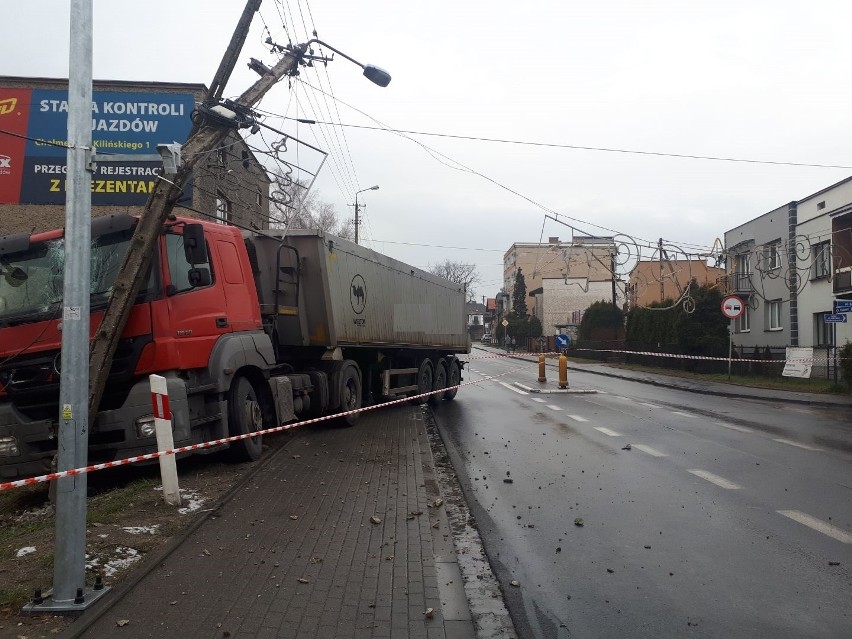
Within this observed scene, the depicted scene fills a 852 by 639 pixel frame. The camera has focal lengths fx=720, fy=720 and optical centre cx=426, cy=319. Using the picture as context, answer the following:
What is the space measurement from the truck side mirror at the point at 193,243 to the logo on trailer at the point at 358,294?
4.67 metres

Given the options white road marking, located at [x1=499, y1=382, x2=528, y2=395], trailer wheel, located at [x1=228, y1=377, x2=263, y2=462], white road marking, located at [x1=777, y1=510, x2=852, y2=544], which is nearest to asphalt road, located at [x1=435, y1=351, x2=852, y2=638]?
white road marking, located at [x1=777, y1=510, x2=852, y2=544]

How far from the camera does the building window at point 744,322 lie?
35.3 meters

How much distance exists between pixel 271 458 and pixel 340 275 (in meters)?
3.79

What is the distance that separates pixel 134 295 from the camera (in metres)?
7.46

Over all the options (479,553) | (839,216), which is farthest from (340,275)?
(839,216)

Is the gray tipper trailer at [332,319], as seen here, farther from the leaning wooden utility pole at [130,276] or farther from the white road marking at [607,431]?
Result: the white road marking at [607,431]

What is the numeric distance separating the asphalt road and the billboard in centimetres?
1408

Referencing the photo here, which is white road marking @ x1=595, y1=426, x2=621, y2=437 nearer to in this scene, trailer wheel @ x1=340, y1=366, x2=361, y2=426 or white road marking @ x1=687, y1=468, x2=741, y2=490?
white road marking @ x1=687, y1=468, x2=741, y2=490

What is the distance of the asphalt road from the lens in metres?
4.24

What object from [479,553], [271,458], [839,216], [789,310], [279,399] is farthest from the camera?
[789,310]

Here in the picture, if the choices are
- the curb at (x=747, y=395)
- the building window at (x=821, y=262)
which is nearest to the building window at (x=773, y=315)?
the building window at (x=821, y=262)

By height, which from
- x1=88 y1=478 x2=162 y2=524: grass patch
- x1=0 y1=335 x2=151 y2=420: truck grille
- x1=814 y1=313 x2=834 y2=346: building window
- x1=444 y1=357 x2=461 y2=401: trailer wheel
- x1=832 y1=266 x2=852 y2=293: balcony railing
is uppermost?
x1=832 y1=266 x2=852 y2=293: balcony railing

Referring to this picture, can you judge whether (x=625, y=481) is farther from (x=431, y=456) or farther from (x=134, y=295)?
(x=134, y=295)

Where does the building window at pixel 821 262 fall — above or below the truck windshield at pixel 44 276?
above
